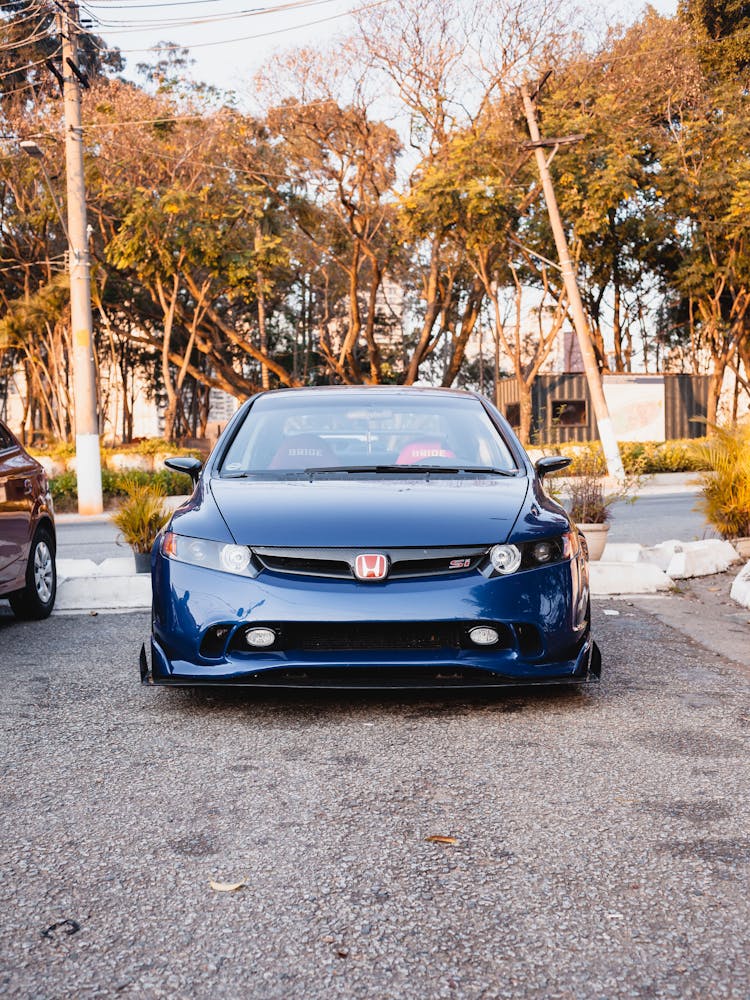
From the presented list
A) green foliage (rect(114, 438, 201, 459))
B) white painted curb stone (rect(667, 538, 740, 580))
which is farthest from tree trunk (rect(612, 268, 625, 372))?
white painted curb stone (rect(667, 538, 740, 580))

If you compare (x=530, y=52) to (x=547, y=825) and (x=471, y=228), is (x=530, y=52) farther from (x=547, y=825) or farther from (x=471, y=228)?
(x=547, y=825)

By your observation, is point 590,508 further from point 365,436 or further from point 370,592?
point 370,592

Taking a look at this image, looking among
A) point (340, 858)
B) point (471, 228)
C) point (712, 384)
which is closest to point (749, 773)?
point (340, 858)

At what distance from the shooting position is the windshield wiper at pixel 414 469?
5.69 meters

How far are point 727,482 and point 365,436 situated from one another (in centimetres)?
499

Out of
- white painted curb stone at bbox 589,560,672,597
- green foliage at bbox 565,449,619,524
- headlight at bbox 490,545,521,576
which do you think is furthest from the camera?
green foliage at bbox 565,449,619,524

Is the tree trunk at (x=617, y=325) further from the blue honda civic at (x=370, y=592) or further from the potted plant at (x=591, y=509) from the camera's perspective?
the blue honda civic at (x=370, y=592)

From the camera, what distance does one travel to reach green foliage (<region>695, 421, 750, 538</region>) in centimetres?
991

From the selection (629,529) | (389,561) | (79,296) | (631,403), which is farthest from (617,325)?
(389,561)

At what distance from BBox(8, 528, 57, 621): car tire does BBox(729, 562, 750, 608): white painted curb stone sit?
15.8 ft

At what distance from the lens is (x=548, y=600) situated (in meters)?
A: 4.76

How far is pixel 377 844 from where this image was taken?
131 inches

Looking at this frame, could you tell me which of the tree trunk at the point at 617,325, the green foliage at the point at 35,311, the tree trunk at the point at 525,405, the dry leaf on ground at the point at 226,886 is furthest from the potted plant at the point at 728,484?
the tree trunk at the point at 617,325

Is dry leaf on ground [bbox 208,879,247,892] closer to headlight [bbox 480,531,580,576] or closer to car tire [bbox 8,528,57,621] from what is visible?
headlight [bbox 480,531,580,576]
